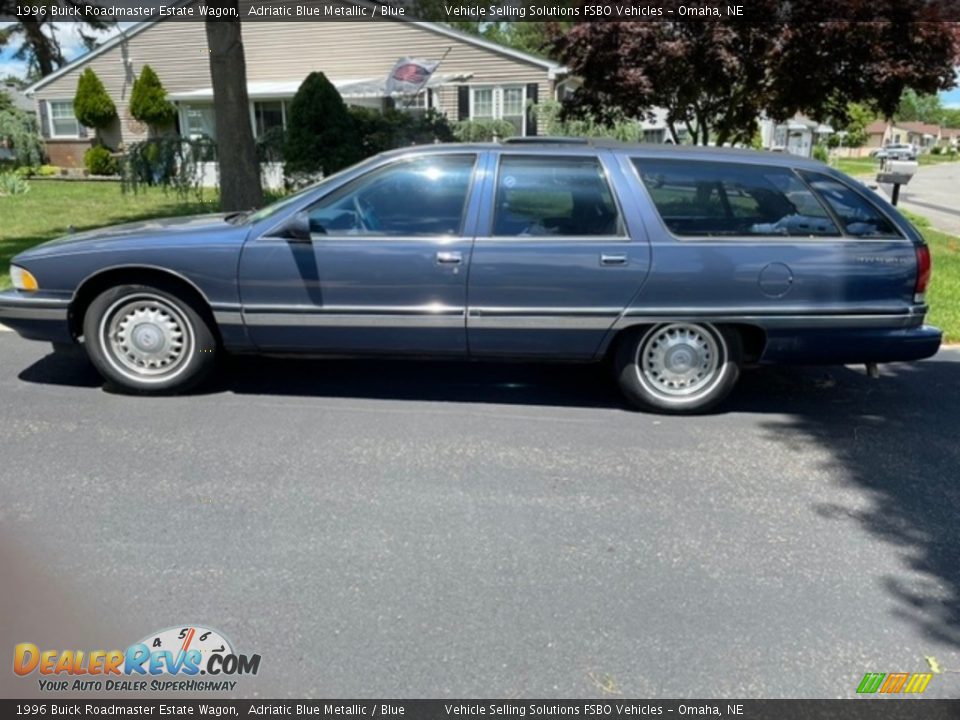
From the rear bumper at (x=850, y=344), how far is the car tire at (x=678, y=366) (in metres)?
0.25

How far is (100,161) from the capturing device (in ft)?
73.3

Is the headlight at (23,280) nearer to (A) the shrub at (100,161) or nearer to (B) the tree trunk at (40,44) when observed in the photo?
(A) the shrub at (100,161)

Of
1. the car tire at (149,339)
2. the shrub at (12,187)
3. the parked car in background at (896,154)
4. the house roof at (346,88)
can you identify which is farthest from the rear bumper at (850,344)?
the house roof at (346,88)

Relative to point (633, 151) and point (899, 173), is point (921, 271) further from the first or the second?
point (899, 173)

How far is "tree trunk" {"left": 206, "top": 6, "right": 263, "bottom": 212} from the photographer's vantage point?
8.55m

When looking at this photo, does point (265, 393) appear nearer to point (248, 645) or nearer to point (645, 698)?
point (248, 645)

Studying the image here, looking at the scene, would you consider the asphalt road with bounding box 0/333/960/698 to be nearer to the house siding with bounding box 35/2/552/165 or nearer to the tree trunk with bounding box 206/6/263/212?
the tree trunk with bounding box 206/6/263/212

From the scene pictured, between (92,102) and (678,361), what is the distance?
78.2 feet

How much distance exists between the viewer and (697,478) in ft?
12.3

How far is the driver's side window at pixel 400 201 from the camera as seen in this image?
440cm

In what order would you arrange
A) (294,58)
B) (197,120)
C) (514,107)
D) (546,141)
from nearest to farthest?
(546,141)
(514,107)
(294,58)
(197,120)

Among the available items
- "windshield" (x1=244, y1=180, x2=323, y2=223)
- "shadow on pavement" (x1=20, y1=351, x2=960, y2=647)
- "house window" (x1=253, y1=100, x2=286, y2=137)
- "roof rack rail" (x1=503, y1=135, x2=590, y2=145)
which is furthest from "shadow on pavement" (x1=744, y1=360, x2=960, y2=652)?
"house window" (x1=253, y1=100, x2=286, y2=137)

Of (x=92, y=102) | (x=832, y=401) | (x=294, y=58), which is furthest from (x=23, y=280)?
(x=92, y=102)

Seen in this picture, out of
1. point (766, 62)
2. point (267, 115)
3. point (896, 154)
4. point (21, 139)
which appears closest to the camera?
point (766, 62)
